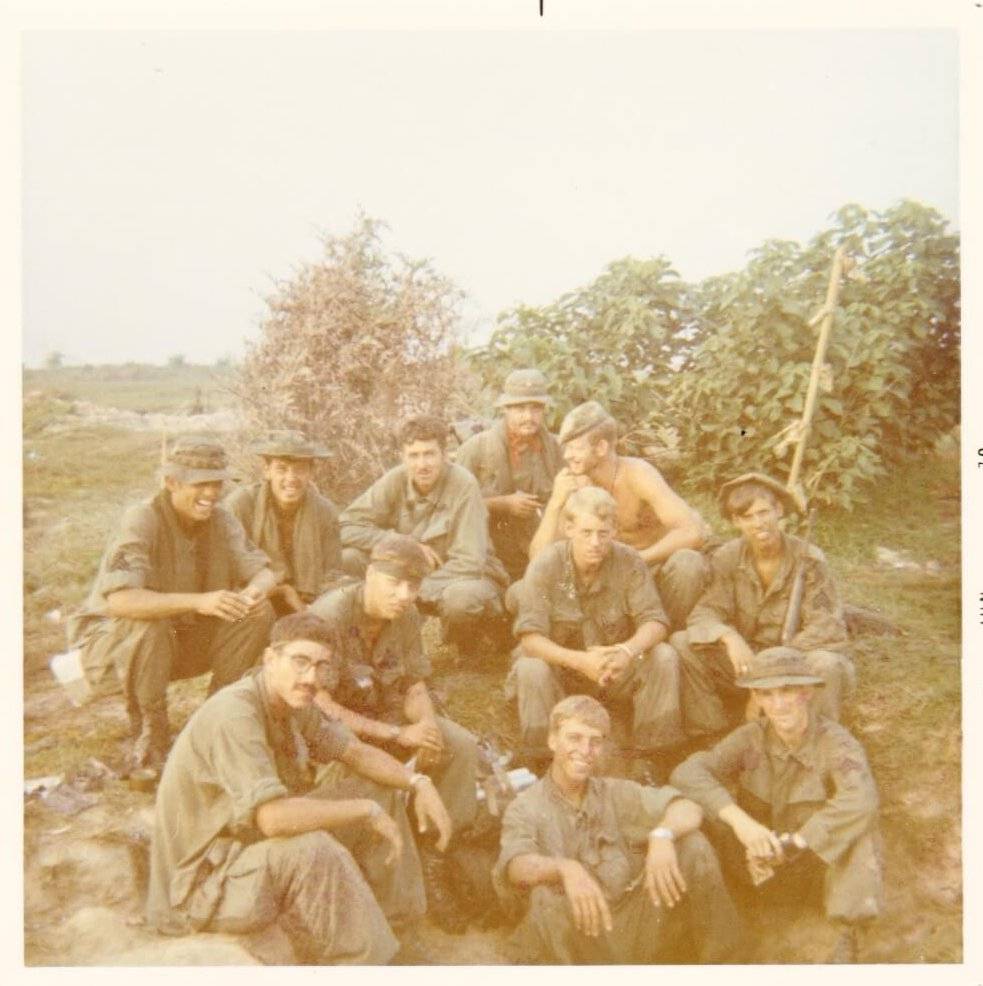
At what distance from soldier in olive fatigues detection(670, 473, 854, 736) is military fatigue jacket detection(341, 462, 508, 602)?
1071mm

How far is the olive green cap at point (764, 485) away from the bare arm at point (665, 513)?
0.16m

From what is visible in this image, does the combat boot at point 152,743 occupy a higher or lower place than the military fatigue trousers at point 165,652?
lower

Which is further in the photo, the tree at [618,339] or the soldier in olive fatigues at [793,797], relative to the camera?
the tree at [618,339]

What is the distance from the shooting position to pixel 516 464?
560 cm

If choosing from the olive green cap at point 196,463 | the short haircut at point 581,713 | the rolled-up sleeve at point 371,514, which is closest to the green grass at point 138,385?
the olive green cap at point 196,463

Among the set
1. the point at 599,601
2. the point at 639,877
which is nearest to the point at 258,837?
the point at 639,877

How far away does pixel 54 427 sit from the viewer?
5047 mm

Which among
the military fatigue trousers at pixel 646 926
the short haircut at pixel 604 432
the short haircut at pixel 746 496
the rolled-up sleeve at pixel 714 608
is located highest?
the short haircut at pixel 604 432

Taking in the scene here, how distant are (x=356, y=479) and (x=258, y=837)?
1.91m

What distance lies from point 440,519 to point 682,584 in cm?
122

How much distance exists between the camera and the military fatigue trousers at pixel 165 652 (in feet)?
15.6

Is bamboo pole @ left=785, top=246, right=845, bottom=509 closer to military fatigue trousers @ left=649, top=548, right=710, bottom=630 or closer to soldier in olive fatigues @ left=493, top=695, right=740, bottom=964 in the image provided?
military fatigue trousers @ left=649, top=548, right=710, bottom=630

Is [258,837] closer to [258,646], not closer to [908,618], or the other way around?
[258,646]

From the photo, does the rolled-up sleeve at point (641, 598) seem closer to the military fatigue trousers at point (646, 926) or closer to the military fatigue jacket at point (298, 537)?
the military fatigue trousers at point (646, 926)
